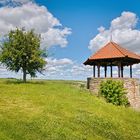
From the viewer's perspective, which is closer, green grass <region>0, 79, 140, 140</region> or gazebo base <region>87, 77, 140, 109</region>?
green grass <region>0, 79, 140, 140</region>

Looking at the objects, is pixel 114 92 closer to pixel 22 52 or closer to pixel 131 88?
pixel 131 88

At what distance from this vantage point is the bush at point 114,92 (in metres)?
41.0

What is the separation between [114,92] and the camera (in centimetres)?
4141

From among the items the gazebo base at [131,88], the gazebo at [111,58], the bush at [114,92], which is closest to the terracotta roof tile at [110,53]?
the gazebo at [111,58]

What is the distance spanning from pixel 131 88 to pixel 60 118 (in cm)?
1799

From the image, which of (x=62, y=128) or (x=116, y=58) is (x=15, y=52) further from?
(x=62, y=128)

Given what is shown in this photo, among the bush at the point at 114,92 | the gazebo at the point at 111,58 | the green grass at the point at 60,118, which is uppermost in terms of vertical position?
the gazebo at the point at 111,58

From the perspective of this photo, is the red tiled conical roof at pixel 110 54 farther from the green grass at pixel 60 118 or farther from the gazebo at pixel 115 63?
the green grass at pixel 60 118

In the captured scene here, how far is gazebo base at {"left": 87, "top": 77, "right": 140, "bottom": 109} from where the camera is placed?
4281 cm

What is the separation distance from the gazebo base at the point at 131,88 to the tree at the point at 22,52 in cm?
885

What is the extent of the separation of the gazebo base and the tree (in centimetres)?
885

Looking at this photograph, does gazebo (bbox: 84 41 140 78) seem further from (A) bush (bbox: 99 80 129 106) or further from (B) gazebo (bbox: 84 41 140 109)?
(A) bush (bbox: 99 80 129 106)

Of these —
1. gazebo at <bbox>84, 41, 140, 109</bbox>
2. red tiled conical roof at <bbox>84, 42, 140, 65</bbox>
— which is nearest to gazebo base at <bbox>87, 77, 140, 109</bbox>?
gazebo at <bbox>84, 41, 140, 109</bbox>

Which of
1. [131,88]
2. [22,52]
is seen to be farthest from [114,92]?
[22,52]
